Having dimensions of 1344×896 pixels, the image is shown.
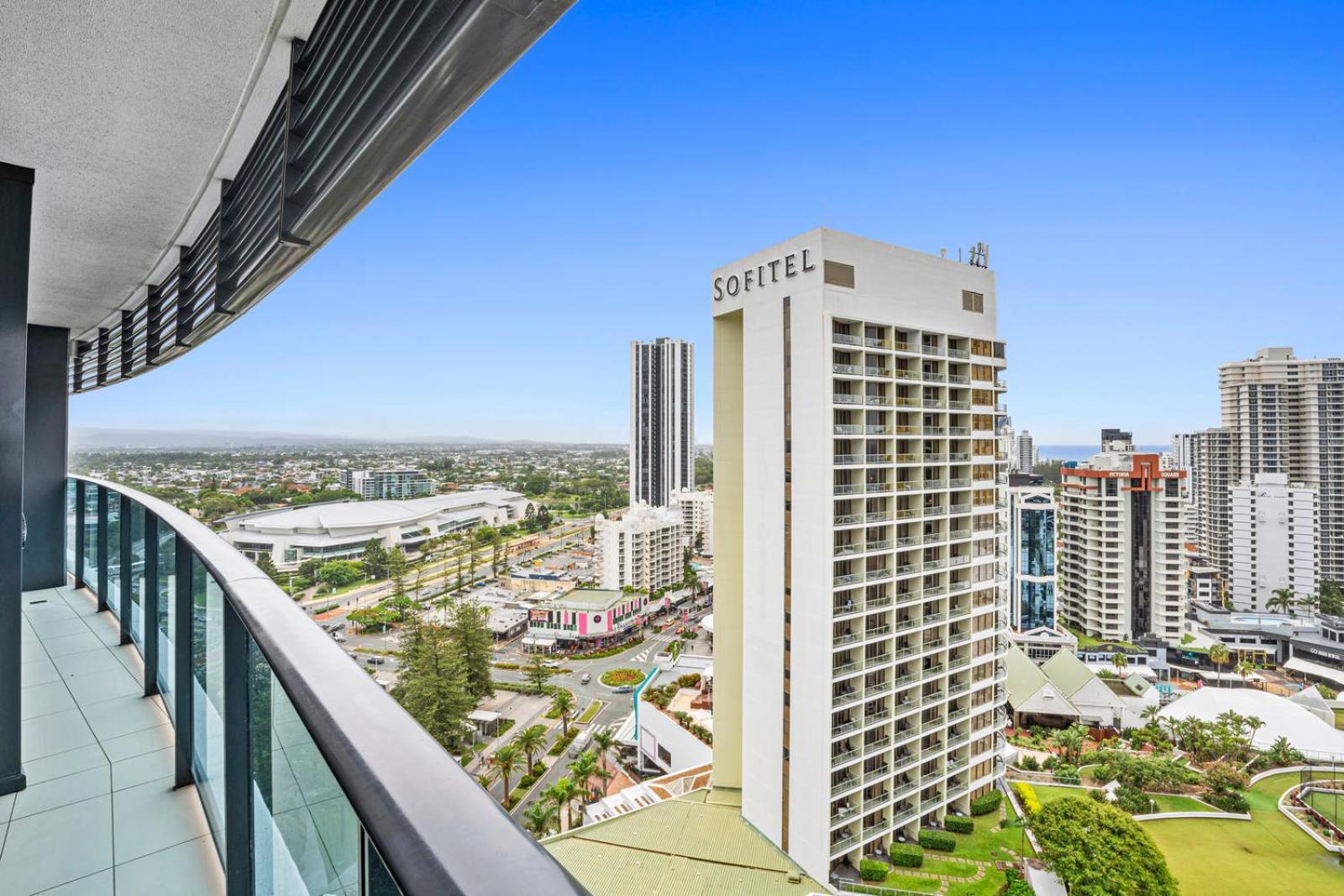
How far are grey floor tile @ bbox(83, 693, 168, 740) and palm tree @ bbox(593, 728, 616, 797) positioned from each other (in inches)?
440

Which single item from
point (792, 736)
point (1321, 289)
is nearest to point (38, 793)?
point (792, 736)

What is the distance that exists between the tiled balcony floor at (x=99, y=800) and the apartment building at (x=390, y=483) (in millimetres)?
10978

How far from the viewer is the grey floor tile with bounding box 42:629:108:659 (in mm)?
2305

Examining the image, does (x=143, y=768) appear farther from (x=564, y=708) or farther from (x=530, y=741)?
(x=564, y=708)

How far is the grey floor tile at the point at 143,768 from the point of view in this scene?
1.43 metres

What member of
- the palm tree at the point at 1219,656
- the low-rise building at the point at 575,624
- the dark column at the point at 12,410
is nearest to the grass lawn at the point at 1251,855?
the palm tree at the point at 1219,656

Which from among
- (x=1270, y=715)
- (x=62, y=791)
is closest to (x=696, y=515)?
(x=1270, y=715)

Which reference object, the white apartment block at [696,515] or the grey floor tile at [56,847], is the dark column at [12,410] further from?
the white apartment block at [696,515]

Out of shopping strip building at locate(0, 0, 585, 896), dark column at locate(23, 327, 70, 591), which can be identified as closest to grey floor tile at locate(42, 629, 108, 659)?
shopping strip building at locate(0, 0, 585, 896)

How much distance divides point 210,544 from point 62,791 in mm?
773

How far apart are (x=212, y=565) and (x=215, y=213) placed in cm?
130

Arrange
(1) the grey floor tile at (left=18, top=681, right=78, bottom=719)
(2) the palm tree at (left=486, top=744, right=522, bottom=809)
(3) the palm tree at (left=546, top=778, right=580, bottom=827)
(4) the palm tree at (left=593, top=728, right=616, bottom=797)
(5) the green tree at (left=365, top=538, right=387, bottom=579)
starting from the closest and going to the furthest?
(1) the grey floor tile at (left=18, top=681, right=78, bottom=719), (3) the palm tree at (left=546, top=778, right=580, bottom=827), (2) the palm tree at (left=486, top=744, right=522, bottom=809), (4) the palm tree at (left=593, top=728, right=616, bottom=797), (5) the green tree at (left=365, top=538, right=387, bottom=579)

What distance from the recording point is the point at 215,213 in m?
1.80

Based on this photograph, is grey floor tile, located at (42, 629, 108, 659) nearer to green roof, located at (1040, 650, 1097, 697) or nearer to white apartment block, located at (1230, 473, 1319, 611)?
green roof, located at (1040, 650, 1097, 697)
